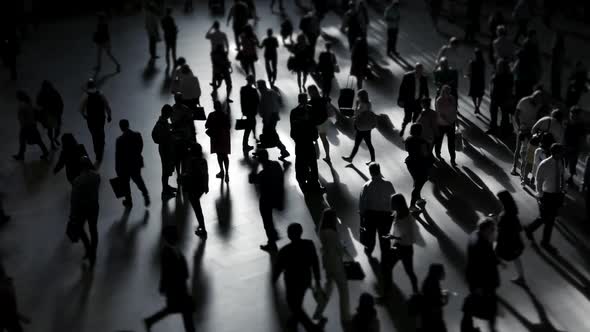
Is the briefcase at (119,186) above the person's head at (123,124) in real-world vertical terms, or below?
below

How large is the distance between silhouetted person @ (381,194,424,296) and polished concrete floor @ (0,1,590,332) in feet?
1.25

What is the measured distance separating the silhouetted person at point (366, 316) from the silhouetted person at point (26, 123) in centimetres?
914

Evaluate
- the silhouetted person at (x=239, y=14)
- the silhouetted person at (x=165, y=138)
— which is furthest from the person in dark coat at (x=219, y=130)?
the silhouetted person at (x=239, y=14)

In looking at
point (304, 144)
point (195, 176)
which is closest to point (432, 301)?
point (195, 176)

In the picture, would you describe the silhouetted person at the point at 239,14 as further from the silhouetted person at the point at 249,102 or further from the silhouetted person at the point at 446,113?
the silhouetted person at the point at 446,113

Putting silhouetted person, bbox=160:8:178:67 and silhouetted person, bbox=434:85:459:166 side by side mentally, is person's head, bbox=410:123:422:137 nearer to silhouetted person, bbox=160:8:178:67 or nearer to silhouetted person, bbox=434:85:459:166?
silhouetted person, bbox=434:85:459:166

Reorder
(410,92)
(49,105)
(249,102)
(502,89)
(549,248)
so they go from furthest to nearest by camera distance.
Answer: (502,89) → (410,92) → (49,105) → (249,102) → (549,248)

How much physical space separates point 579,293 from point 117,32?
18734mm

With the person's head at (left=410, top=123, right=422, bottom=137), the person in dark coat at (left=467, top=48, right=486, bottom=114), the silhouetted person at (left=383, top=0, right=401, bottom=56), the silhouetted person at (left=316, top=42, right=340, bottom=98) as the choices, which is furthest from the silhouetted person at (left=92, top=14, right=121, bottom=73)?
the person's head at (left=410, top=123, right=422, bottom=137)

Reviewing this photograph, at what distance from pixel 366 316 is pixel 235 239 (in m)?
4.49

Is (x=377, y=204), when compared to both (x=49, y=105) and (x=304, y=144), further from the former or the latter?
(x=49, y=105)

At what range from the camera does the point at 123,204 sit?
41.7 ft

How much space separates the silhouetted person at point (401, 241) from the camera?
9.12m

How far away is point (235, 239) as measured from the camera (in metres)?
11.5
